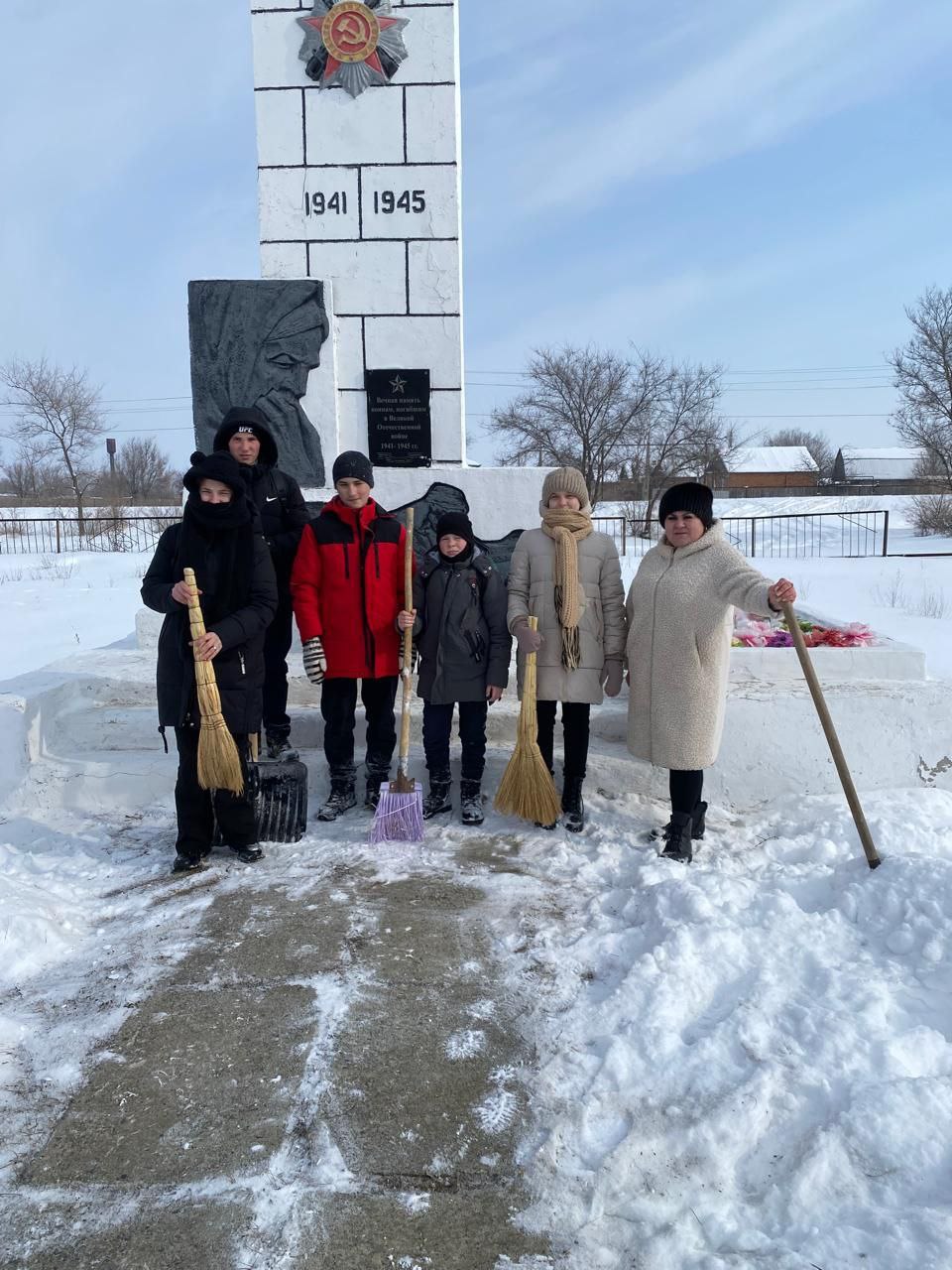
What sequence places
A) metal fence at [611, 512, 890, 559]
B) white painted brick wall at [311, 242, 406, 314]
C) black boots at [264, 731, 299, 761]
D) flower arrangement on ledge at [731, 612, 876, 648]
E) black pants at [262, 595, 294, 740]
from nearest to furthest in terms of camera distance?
black pants at [262, 595, 294, 740]
black boots at [264, 731, 299, 761]
flower arrangement on ledge at [731, 612, 876, 648]
white painted brick wall at [311, 242, 406, 314]
metal fence at [611, 512, 890, 559]

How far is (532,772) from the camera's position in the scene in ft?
12.2

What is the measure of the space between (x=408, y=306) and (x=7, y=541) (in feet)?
70.3

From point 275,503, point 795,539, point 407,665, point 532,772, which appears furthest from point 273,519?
point 795,539

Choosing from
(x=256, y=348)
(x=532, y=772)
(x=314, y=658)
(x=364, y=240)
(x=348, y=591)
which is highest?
(x=364, y=240)

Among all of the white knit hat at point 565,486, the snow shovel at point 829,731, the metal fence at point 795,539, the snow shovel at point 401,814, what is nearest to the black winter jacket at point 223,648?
the snow shovel at point 401,814

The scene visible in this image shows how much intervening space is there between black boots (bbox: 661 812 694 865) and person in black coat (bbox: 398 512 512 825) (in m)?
0.89

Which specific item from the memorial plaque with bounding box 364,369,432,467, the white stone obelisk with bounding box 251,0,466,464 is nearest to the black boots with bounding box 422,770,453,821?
the memorial plaque with bounding box 364,369,432,467

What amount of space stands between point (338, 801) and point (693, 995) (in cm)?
202

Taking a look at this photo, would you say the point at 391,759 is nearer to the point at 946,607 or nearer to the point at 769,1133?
the point at 769,1133

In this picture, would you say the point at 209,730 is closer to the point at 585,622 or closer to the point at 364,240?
the point at 585,622

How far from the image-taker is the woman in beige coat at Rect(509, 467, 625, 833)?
3662 millimetres

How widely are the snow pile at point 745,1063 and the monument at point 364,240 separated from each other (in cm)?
292

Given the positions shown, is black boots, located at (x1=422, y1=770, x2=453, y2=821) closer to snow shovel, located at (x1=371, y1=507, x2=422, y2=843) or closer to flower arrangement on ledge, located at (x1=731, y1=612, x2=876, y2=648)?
snow shovel, located at (x1=371, y1=507, x2=422, y2=843)

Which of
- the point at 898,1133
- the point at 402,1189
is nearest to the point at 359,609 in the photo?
Answer: the point at 402,1189
